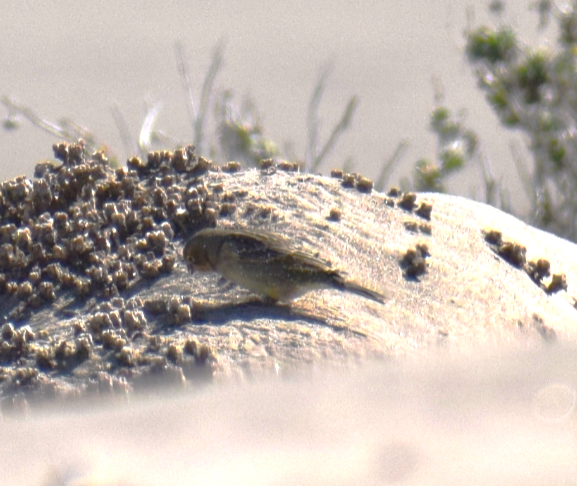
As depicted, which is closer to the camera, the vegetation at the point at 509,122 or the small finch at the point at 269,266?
the small finch at the point at 269,266

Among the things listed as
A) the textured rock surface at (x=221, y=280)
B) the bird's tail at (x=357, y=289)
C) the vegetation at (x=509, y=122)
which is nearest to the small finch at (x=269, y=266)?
the bird's tail at (x=357, y=289)

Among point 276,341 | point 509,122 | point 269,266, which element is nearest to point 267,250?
point 269,266

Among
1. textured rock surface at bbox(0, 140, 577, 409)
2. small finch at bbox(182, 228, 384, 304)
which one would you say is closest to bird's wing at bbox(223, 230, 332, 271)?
small finch at bbox(182, 228, 384, 304)

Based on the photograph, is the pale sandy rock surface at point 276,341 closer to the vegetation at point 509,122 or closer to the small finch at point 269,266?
the small finch at point 269,266

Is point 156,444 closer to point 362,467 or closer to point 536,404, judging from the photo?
point 362,467

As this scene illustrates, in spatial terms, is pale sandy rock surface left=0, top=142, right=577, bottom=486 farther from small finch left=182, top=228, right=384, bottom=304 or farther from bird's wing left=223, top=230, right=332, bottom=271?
bird's wing left=223, top=230, right=332, bottom=271

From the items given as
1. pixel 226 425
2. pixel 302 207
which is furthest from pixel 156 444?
pixel 302 207
